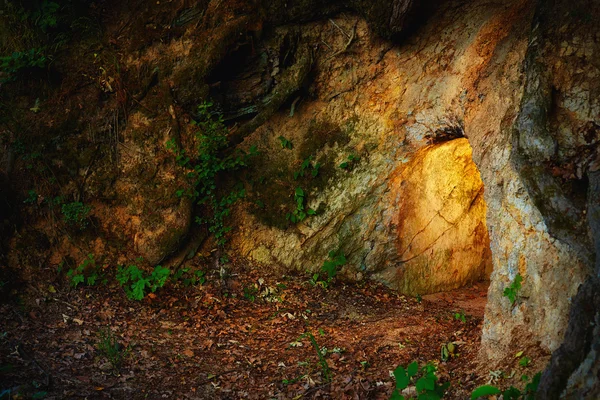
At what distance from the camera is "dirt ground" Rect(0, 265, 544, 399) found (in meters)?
4.84

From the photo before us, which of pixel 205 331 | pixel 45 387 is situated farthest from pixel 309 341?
pixel 45 387

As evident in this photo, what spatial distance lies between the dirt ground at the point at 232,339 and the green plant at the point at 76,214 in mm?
923

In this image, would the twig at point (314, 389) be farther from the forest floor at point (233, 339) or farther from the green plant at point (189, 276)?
the green plant at point (189, 276)

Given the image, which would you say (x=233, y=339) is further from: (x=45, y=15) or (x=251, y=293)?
(x=45, y=15)

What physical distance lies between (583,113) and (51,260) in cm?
721

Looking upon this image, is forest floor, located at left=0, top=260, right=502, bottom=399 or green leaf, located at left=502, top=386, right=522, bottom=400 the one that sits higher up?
green leaf, located at left=502, top=386, right=522, bottom=400

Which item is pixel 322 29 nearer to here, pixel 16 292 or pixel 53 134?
pixel 53 134

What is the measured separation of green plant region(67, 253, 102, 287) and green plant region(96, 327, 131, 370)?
47.5 inches

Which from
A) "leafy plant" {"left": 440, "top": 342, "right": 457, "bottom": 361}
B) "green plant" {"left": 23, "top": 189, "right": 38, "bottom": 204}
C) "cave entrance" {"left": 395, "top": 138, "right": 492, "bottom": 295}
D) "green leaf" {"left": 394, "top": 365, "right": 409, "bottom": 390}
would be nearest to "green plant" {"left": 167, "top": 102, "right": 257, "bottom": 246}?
"green plant" {"left": 23, "top": 189, "right": 38, "bottom": 204}

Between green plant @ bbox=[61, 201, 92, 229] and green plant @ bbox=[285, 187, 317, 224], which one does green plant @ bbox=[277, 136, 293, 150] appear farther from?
green plant @ bbox=[61, 201, 92, 229]

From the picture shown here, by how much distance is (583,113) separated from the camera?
4.48m

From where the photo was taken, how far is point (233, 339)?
618 centimetres

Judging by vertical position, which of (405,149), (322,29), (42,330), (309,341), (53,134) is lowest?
(42,330)

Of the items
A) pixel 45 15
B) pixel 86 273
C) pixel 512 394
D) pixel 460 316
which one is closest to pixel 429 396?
pixel 512 394
